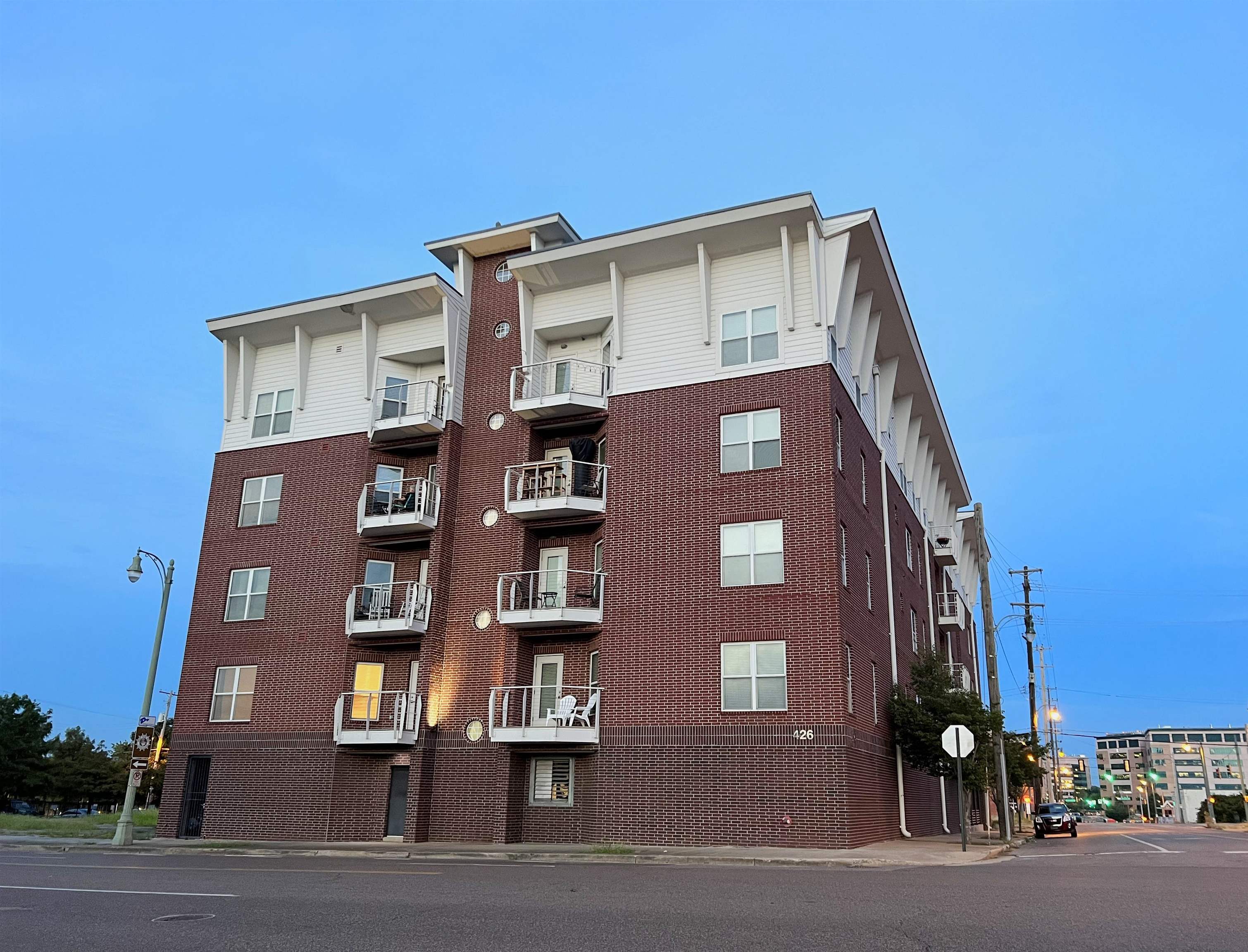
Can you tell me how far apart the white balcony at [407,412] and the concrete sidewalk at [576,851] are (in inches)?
463

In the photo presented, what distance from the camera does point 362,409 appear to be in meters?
31.7

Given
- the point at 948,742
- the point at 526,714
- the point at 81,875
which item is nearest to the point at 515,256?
the point at 526,714

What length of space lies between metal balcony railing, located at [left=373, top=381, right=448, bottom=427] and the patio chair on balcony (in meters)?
9.50

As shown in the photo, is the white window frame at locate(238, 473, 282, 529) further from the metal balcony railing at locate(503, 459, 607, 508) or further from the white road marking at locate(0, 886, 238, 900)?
the white road marking at locate(0, 886, 238, 900)

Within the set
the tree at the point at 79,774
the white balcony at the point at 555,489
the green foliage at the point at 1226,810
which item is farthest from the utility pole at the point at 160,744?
the green foliage at the point at 1226,810

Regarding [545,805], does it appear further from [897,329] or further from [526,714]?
[897,329]

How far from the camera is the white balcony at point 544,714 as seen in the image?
81.1 feet

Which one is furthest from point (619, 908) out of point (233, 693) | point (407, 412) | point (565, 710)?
point (233, 693)

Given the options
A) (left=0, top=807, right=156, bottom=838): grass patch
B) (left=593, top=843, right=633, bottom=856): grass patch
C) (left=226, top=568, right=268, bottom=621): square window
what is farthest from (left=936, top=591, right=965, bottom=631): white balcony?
(left=0, top=807, right=156, bottom=838): grass patch

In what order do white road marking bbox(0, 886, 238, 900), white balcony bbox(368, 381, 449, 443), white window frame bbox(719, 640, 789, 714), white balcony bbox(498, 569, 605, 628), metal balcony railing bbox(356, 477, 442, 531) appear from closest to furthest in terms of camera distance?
white road marking bbox(0, 886, 238, 900) → white window frame bbox(719, 640, 789, 714) → white balcony bbox(498, 569, 605, 628) → metal balcony railing bbox(356, 477, 442, 531) → white balcony bbox(368, 381, 449, 443)

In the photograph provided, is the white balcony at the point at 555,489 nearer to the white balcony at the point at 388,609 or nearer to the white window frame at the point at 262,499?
the white balcony at the point at 388,609

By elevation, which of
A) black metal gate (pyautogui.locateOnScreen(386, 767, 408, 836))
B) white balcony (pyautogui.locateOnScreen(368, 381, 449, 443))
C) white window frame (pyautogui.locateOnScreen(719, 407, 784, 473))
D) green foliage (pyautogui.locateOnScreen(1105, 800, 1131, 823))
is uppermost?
white balcony (pyautogui.locateOnScreen(368, 381, 449, 443))

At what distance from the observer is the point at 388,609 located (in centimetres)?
2877

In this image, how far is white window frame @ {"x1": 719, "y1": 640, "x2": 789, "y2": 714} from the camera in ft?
77.7
